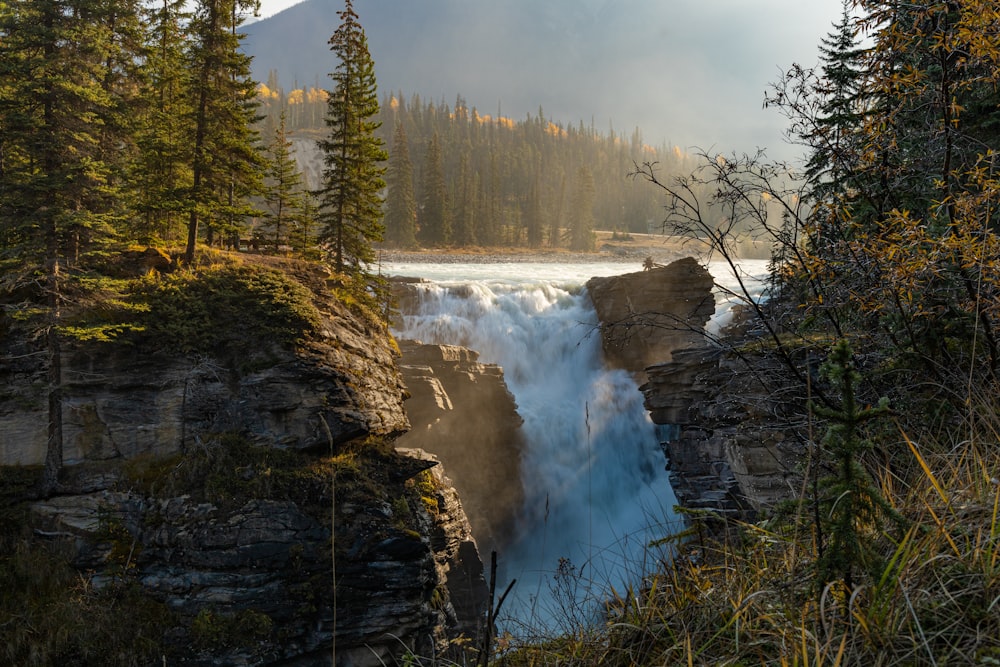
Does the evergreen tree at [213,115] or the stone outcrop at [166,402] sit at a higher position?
the evergreen tree at [213,115]

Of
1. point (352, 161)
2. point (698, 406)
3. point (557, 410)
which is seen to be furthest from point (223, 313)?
point (557, 410)

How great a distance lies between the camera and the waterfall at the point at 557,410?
23344mm

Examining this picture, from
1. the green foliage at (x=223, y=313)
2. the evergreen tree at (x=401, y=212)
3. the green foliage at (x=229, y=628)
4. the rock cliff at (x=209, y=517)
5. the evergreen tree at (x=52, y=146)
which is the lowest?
the green foliage at (x=229, y=628)

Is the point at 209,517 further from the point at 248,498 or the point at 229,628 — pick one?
the point at 229,628

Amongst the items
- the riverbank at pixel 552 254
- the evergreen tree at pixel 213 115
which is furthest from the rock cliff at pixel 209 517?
the riverbank at pixel 552 254

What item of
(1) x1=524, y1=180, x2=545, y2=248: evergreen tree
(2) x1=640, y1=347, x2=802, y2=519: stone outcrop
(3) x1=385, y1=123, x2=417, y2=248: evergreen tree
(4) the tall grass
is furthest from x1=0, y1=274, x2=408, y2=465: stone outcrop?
(1) x1=524, y1=180, x2=545, y2=248: evergreen tree

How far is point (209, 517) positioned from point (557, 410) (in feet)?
58.7

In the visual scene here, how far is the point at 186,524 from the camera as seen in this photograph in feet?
41.1

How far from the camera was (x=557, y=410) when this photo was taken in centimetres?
2738

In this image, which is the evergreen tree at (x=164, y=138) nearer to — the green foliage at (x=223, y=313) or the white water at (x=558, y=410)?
the green foliage at (x=223, y=313)

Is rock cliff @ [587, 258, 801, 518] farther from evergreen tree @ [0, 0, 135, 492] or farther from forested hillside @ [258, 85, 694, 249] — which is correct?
forested hillside @ [258, 85, 694, 249]

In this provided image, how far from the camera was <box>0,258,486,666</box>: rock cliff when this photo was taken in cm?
1183

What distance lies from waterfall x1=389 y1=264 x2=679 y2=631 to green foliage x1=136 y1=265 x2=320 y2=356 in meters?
11.5

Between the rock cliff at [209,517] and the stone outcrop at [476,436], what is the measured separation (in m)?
8.81
